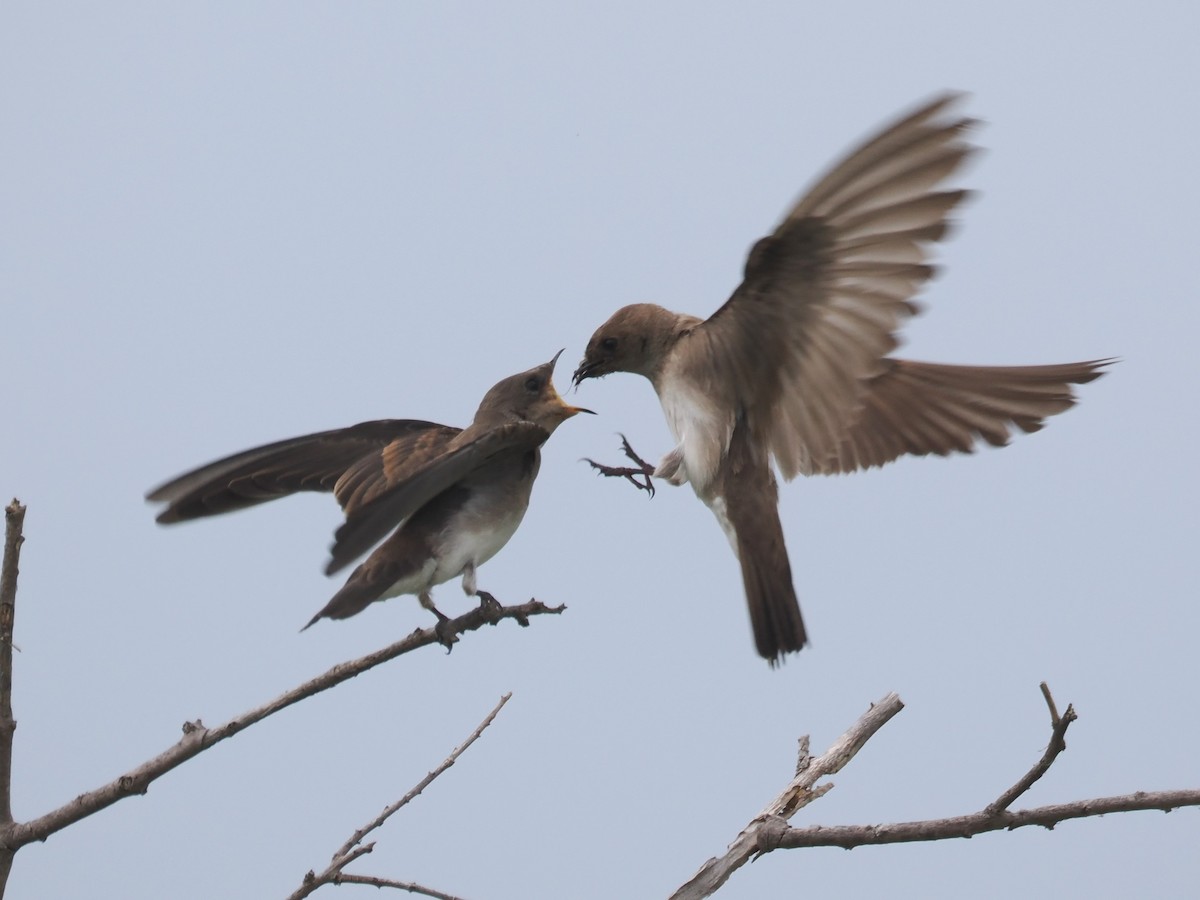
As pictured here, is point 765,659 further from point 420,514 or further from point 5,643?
point 5,643

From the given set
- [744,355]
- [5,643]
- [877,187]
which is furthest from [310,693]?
[877,187]

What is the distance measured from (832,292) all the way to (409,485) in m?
1.02

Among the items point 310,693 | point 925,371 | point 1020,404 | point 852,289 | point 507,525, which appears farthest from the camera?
point 925,371

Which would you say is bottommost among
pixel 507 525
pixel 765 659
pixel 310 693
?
pixel 765 659

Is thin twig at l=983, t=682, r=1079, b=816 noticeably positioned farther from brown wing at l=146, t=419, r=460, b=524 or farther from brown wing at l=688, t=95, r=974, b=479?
brown wing at l=146, t=419, r=460, b=524

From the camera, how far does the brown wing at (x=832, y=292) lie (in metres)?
2.77

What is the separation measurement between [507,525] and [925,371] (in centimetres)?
140

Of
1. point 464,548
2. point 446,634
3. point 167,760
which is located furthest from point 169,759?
point 464,548

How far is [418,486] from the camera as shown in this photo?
3.13 meters

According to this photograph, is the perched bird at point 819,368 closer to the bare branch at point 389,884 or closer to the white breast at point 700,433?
the white breast at point 700,433

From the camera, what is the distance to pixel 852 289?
3045 millimetres

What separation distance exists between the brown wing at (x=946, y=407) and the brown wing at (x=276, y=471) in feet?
3.95

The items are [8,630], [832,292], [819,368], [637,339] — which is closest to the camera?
[8,630]

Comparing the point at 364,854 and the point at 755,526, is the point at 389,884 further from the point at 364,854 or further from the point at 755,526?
the point at 755,526
